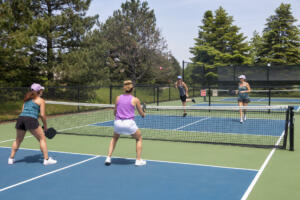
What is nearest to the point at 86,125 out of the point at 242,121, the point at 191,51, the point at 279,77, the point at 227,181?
the point at 242,121

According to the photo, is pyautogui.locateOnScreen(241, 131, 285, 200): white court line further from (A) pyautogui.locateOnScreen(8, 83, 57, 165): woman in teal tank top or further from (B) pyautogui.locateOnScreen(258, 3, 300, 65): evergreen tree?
(B) pyautogui.locateOnScreen(258, 3, 300, 65): evergreen tree

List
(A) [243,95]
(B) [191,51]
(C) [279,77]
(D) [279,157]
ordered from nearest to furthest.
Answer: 1. (D) [279,157]
2. (A) [243,95]
3. (C) [279,77]
4. (B) [191,51]

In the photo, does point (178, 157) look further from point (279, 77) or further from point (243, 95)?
point (279, 77)

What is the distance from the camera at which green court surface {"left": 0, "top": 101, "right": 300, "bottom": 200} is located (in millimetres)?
5258

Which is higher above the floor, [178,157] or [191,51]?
[191,51]

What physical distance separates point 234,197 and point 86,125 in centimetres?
897

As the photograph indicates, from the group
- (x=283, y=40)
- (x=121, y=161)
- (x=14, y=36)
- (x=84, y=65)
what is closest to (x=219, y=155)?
(x=121, y=161)

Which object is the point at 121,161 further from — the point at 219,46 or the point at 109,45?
the point at 219,46

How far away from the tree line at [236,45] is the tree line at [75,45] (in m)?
6.47

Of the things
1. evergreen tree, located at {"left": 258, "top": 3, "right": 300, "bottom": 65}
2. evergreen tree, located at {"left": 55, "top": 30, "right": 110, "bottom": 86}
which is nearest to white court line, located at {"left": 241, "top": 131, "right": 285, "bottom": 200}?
evergreen tree, located at {"left": 55, "top": 30, "right": 110, "bottom": 86}

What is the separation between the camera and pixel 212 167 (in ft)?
21.2

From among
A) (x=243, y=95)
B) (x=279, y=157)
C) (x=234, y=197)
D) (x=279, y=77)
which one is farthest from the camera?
(x=279, y=77)

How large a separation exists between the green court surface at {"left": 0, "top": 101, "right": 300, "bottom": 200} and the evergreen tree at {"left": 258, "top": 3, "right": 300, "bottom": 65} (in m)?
34.9

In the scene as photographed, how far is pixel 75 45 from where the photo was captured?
75.9ft
